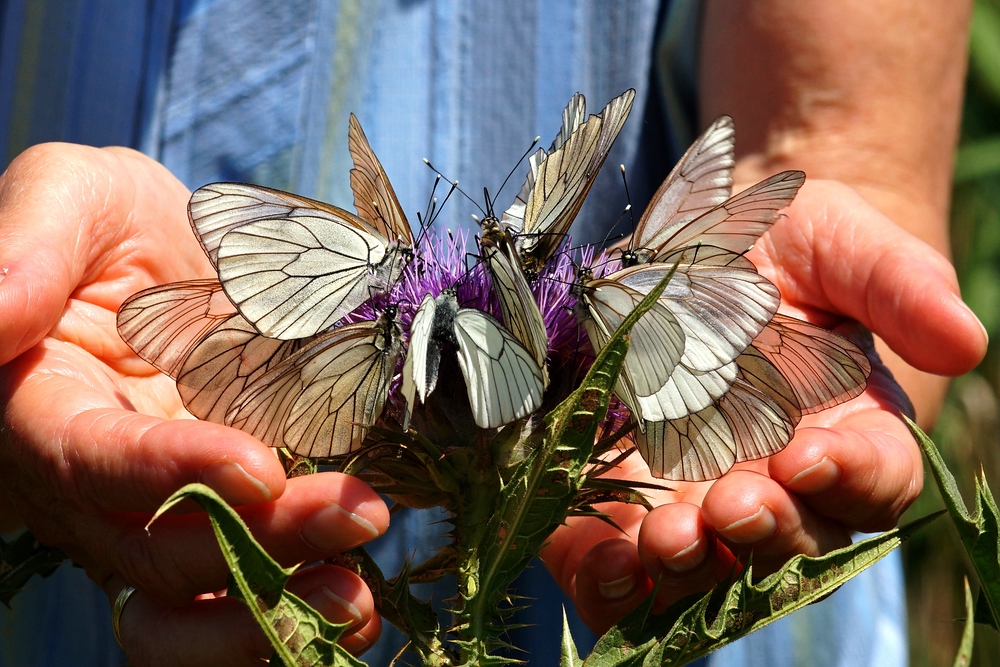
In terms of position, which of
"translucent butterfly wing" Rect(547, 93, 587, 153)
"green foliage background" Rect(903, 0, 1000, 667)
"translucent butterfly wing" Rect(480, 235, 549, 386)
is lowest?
"green foliage background" Rect(903, 0, 1000, 667)

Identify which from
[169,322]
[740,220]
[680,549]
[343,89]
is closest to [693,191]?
[740,220]

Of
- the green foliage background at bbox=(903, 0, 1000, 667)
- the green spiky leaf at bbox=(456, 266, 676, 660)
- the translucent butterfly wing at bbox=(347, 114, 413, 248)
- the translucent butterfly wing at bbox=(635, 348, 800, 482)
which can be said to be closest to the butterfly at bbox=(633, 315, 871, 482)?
the translucent butterfly wing at bbox=(635, 348, 800, 482)

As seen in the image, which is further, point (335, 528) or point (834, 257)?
point (834, 257)

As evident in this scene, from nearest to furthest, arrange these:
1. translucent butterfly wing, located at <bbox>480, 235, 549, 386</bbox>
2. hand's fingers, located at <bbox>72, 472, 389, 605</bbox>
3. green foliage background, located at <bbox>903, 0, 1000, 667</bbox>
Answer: translucent butterfly wing, located at <bbox>480, 235, 549, 386</bbox>, hand's fingers, located at <bbox>72, 472, 389, 605</bbox>, green foliage background, located at <bbox>903, 0, 1000, 667</bbox>

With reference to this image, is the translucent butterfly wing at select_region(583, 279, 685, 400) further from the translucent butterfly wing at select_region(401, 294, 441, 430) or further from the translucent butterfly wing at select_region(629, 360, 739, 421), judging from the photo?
the translucent butterfly wing at select_region(401, 294, 441, 430)

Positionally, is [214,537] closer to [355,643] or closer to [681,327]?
[355,643]

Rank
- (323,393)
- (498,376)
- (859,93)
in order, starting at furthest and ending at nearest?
(859,93)
(323,393)
(498,376)

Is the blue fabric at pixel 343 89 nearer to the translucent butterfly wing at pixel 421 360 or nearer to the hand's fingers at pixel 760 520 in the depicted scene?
the hand's fingers at pixel 760 520

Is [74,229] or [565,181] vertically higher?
[565,181]
